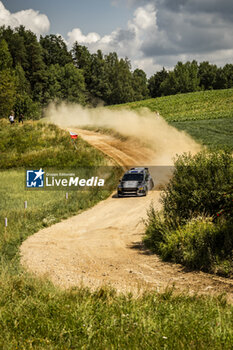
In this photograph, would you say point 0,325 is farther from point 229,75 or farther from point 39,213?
point 229,75

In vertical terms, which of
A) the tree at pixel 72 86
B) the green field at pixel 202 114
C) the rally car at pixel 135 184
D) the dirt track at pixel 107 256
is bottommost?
the dirt track at pixel 107 256

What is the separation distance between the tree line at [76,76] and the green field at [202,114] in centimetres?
2953

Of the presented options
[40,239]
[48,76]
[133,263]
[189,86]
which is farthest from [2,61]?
[189,86]

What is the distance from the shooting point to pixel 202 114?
75.0 m

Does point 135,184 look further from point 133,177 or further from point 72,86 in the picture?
point 72,86

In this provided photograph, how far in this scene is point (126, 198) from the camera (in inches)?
1089

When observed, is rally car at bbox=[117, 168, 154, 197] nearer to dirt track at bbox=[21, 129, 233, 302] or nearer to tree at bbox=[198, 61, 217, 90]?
dirt track at bbox=[21, 129, 233, 302]

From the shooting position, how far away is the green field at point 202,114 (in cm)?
4912

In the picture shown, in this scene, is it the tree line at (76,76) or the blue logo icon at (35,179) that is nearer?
the blue logo icon at (35,179)

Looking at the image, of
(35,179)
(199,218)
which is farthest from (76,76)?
(199,218)

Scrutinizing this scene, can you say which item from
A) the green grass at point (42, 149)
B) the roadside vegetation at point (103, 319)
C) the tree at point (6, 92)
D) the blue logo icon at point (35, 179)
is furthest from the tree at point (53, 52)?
the roadside vegetation at point (103, 319)

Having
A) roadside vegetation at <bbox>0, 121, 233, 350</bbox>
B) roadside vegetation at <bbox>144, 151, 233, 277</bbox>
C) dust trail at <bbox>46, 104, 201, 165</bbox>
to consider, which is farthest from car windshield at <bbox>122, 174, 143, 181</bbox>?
roadside vegetation at <bbox>0, 121, 233, 350</bbox>

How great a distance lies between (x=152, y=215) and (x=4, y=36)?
115 meters

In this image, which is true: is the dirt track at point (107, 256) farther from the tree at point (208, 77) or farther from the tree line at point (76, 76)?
the tree at point (208, 77)
